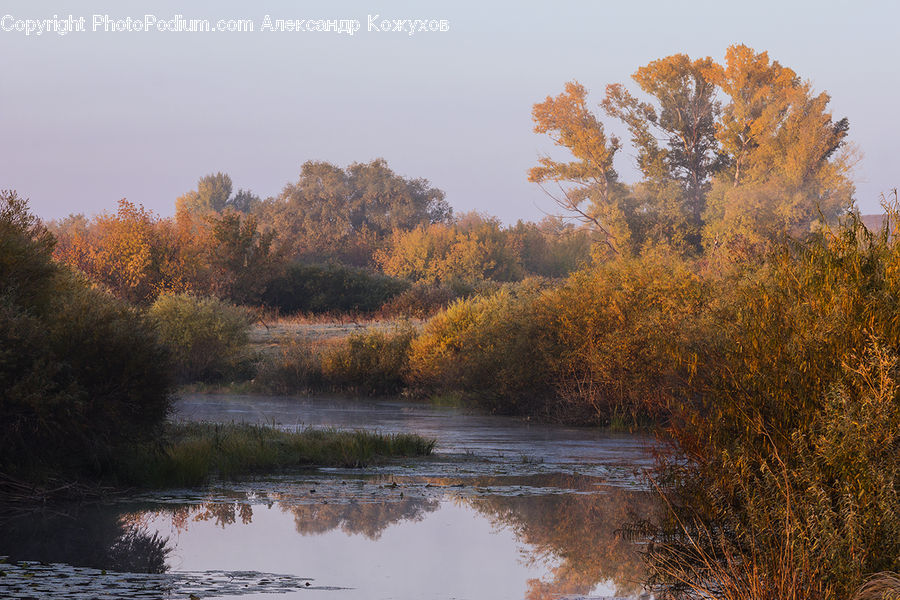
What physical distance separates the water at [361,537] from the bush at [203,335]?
2021cm

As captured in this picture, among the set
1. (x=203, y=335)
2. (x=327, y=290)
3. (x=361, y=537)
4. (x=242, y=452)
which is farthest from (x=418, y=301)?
(x=361, y=537)

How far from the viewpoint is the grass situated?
Result: 50.5 feet

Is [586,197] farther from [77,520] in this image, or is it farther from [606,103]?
[77,520]

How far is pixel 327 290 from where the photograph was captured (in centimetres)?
5906

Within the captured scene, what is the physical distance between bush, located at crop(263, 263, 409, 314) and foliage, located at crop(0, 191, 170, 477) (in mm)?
39870

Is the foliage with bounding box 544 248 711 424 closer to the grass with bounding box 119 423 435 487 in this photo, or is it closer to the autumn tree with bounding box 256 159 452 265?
the grass with bounding box 119 423 435 487

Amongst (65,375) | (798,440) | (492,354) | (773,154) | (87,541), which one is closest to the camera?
(798,440)

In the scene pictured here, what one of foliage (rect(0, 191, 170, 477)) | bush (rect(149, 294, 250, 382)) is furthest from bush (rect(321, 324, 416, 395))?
foliage (rect(0, 191, 170, 477))

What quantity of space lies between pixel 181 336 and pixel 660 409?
709 inches

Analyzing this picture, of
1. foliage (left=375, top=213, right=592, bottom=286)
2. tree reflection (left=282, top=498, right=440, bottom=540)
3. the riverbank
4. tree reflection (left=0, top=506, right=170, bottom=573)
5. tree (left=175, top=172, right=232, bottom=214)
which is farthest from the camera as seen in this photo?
tree (left=175, top=172, right=232, bottom=214)

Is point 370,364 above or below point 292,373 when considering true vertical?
above

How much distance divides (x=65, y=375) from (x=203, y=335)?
23831 millimetres

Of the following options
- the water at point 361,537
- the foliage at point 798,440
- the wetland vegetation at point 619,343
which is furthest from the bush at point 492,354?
the foliage at point 798,440

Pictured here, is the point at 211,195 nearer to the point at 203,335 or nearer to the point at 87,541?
the point at 203,335
